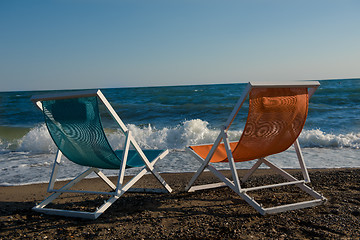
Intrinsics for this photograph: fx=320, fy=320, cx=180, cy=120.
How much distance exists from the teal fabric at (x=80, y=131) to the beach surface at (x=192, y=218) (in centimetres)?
61

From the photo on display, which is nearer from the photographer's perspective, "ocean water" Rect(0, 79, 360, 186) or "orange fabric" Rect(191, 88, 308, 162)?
"orange fabric" Rect(191, 88, 308, 162)

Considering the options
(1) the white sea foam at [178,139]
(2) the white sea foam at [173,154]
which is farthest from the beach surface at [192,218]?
(1) the white sea foam at [178,139]

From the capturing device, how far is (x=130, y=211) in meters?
3.38

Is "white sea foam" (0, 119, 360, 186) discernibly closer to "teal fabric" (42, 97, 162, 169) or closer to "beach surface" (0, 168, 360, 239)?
"beach surface" (0, 168, 360, 239)

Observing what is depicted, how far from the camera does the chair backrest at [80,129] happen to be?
9.73 feet

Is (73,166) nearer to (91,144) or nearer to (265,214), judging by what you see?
(91,144)

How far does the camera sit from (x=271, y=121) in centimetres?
307

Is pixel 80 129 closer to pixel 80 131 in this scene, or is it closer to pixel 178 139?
pixel 80 131

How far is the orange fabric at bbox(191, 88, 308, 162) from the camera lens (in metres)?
2.91

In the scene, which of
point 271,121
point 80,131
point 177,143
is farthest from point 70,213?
point 177,143

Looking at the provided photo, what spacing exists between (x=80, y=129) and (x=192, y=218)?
1.39 m

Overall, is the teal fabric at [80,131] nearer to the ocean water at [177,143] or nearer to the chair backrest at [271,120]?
the chair backrest at [271,120]

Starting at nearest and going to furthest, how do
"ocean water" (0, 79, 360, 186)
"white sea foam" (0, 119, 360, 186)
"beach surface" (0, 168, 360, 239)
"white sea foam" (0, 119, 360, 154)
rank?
"beach surface" (0, 168, 360, 239) → "white sea foam" (0, 119, 360, 186) → "ocean water" (0, 79, 360, 186) → "white sea foam" (0, 119, 360, 154)

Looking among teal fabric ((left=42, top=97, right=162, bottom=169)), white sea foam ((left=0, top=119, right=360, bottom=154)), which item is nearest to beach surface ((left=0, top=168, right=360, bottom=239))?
teal fabric ((left=42, top=97, right=162, bottom=169))
